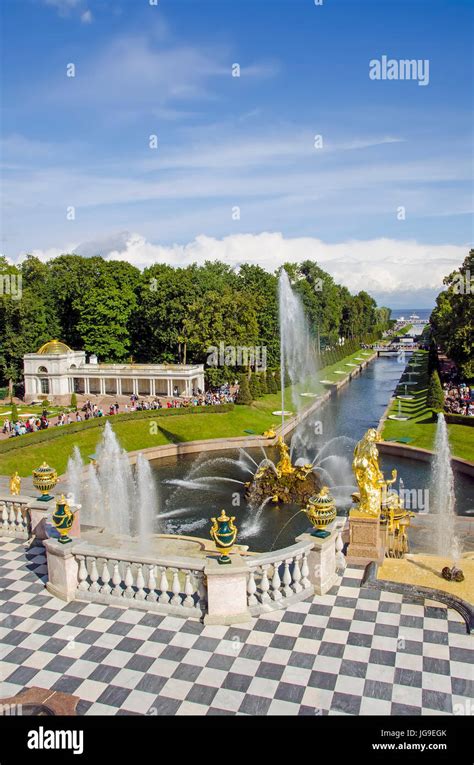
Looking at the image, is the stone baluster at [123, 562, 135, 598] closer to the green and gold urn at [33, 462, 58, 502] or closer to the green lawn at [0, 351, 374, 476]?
the green and gold urn at [33, 462, 58, 502]

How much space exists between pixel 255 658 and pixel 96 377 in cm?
6084

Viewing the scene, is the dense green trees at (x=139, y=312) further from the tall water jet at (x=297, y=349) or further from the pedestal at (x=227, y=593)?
the pedestal at (x=227, y=593)

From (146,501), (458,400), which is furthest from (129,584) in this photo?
(458,400)

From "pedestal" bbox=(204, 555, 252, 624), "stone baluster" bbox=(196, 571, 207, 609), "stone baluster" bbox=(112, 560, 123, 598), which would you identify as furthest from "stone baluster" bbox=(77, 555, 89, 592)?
"pedestal" bbox=(204, 555, 252, 624)

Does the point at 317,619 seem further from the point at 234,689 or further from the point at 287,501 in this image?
the point at 287,501

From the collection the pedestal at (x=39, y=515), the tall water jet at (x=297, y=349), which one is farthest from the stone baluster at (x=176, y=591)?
the tall water jet at (x=297, y=349)

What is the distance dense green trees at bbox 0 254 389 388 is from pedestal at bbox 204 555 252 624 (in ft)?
164

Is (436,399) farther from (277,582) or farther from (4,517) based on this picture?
(277,582)

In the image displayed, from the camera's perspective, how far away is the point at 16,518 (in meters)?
19.0

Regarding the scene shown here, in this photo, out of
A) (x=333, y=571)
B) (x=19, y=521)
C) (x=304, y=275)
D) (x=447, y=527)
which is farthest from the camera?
(x=304, y=275)

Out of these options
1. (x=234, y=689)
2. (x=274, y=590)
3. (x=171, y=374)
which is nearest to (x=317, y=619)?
(x=274, y=590)

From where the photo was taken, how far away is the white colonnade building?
6694 cm

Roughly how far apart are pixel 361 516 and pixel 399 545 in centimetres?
350

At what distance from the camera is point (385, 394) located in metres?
77.4
